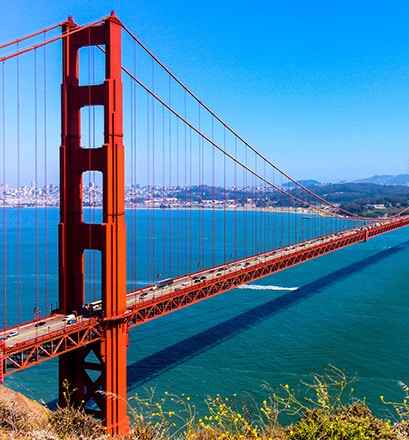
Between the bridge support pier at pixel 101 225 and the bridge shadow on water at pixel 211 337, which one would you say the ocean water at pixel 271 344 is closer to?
the bridge shadow on water at pixel 211 337

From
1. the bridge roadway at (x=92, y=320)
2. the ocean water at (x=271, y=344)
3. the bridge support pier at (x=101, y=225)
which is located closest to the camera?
the bridge roadway at (x=92, y=320)

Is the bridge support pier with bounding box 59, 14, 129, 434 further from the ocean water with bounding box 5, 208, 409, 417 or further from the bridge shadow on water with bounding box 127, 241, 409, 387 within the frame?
the bridge shadow on water with bounding box 127, 241, 409, 387


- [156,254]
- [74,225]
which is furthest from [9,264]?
[74,225]

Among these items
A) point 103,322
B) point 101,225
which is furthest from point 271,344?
point 101,225

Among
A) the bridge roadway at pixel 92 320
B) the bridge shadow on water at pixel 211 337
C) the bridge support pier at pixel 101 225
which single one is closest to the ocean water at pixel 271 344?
the bridge shadow on water at pixel 211 337

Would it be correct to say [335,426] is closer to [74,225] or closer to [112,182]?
[112,182]

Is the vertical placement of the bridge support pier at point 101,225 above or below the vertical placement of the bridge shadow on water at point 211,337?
above
